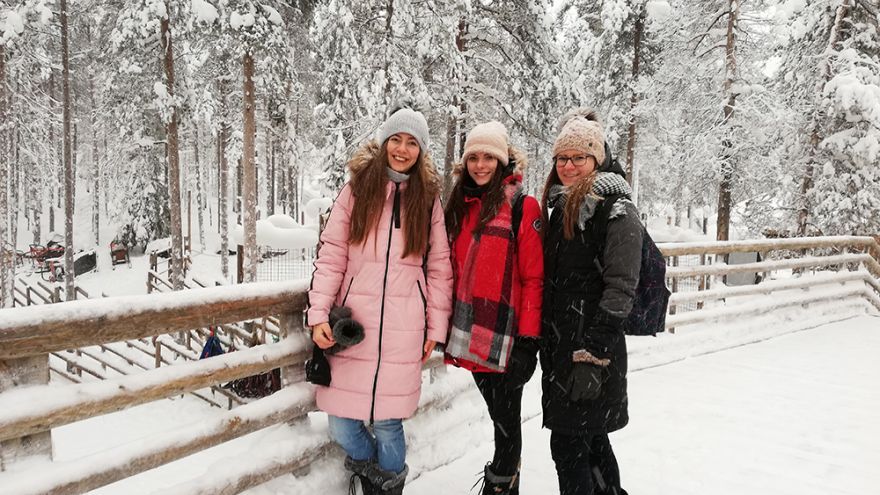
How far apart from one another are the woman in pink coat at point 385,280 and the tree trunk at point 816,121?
14915mm

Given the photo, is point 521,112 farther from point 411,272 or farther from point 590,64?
point 411,272

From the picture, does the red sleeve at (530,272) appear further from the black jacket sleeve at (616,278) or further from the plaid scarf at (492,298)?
the black jacket sleeve at (616,278)

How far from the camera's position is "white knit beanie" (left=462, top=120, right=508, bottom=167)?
2.97 m

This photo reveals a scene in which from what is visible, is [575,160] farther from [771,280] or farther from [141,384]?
[771,280]

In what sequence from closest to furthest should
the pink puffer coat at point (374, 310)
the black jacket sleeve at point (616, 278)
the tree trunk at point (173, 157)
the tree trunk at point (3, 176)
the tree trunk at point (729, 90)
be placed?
the black jacket sleeve at point (616, 278)
the pink puffer coat at point (374, 310)
the tree trunk at point (173, 157)
the tree trunk at point (729, 90)
the tree trunk at point (3, 176)

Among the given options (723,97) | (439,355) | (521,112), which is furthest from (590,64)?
(439,355)

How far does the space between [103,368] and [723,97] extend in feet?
62.8

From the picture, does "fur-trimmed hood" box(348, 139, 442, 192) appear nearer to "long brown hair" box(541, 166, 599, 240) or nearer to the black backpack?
"long brown hair" box(541, 166, 599, 240)

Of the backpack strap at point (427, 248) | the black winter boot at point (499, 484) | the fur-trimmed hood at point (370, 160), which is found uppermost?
the fur-trimmed hood at point (370, 160)

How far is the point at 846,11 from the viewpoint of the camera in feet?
45.6

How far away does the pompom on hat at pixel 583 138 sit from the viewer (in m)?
2.92

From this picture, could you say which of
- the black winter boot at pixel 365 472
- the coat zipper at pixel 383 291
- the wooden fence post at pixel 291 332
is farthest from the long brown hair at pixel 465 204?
the black winter boot at pixel 365 472

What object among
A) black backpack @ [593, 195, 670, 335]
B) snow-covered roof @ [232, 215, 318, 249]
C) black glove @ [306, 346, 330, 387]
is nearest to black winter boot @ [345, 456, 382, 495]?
black glove @ [306, 346, 330, 387]

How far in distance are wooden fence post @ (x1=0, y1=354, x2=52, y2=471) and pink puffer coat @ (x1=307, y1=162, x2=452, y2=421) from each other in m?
1.14
